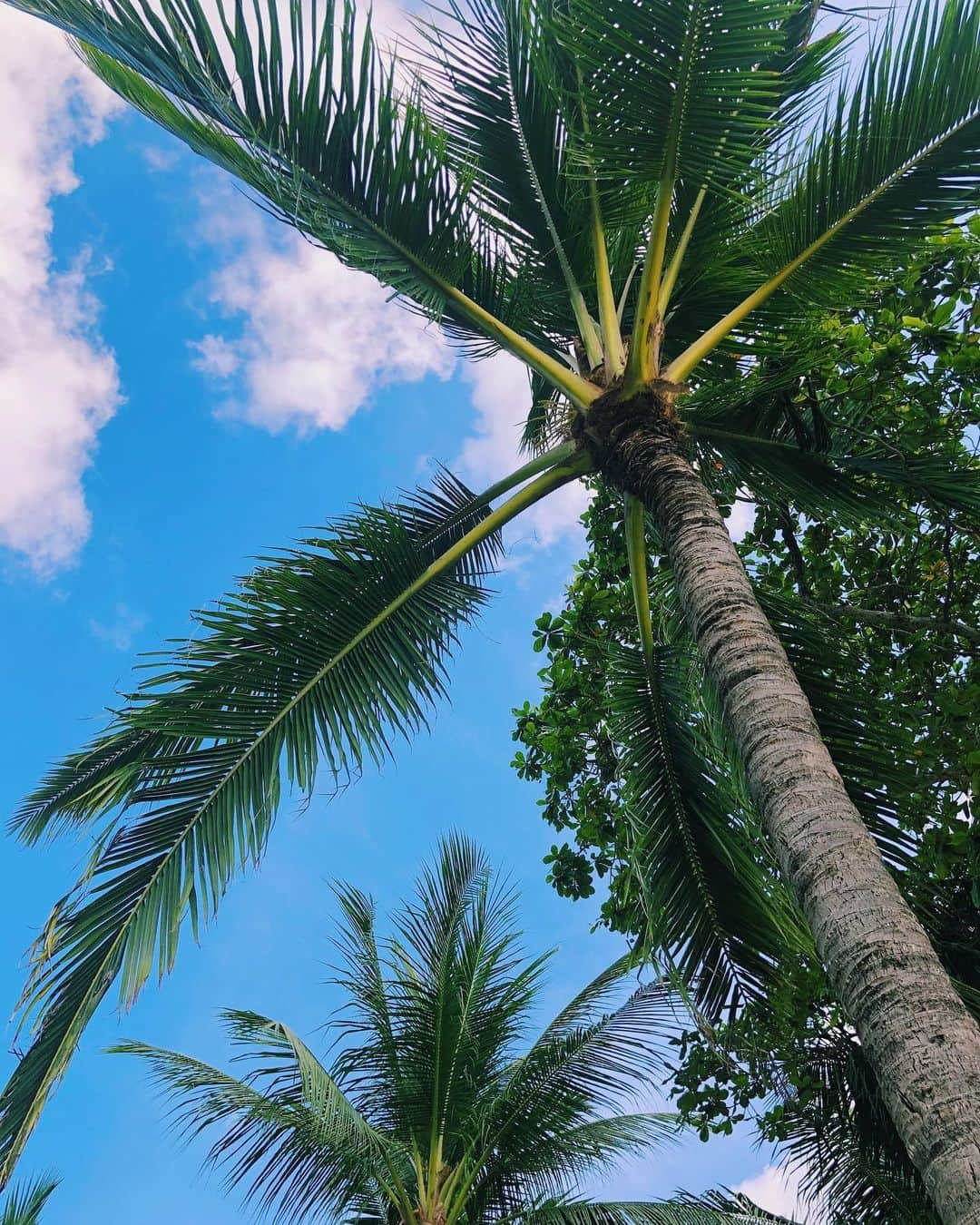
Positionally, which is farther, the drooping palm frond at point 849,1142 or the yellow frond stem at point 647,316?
the drooping palm frond at point 849,1142

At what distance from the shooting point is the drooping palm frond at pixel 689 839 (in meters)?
4.83

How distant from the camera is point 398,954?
849cm

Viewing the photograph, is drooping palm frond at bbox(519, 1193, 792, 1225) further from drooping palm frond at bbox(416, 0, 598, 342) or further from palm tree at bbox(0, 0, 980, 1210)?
drooping palm frond at bbox(416, 0, 598, 342)

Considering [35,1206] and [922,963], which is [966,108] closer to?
[922,963]

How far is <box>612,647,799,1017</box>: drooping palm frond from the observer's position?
483 centimetres

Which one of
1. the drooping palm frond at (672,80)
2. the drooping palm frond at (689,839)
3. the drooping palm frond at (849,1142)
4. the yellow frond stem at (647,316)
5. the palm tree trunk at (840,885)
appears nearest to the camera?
the palm tree trunk at (840,885)

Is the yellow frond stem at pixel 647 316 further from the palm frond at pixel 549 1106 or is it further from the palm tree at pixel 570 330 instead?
the palm frond at pixel 549 1106

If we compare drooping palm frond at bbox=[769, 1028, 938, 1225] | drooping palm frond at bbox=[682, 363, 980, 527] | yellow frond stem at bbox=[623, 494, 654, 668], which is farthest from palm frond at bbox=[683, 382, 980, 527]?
drooping palm frond at bbox=[769, 1028, 938, 1225]

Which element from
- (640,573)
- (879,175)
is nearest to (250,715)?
(640,573)

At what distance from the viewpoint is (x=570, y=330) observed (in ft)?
18.2

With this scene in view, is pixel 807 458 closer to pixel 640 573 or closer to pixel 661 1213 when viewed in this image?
pixel 640 573

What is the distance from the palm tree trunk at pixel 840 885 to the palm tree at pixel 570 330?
17 millimetres

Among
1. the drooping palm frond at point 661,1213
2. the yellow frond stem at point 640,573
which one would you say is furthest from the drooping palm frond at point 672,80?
the drooping palm frond at point 661,1213

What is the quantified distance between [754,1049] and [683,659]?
2.13 m
